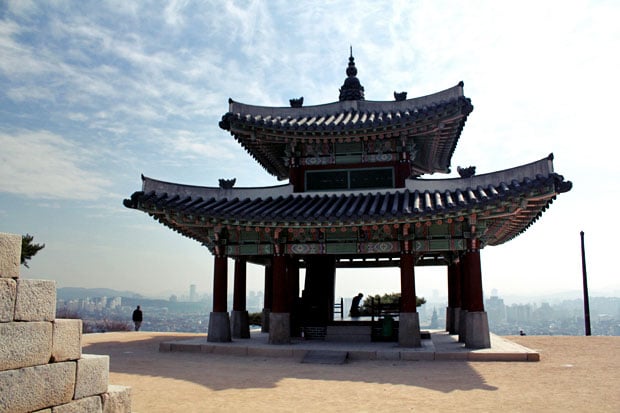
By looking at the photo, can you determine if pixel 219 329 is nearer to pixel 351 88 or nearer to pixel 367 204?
pixel 367 204

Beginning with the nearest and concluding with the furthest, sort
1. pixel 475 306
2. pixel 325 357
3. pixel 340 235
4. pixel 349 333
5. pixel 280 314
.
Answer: pixel 325 357, pixel 475 306, pixel 280 314, pixel 340 235, pixel 349 333

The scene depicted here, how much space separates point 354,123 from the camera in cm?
2170

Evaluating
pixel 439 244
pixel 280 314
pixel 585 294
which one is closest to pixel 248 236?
pixel 280 314

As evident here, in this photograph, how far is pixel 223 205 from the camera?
2086 centimetres

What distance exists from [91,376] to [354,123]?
53.5 feet

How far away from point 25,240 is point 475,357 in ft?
87.1

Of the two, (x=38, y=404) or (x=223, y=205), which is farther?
(x=223, y=205)

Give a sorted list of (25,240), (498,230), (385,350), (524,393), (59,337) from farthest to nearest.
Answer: (25,240)
(498,230)
(385,350)
(524,393)
(59,337)

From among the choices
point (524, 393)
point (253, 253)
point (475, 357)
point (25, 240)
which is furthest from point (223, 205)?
point (25, 240)

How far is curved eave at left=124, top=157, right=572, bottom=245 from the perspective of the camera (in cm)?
1694

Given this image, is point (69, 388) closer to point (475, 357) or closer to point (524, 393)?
point (524, 393)

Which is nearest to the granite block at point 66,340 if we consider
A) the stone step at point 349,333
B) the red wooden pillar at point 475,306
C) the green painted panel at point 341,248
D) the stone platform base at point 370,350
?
the stone platform base at point 370,350

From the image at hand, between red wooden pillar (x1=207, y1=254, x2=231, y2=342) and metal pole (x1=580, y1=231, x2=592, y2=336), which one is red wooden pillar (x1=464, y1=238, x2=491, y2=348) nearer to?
red wooden pillar (x1=207, y1=254, x2=231, y2=342)

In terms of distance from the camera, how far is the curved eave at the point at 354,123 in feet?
67.3
